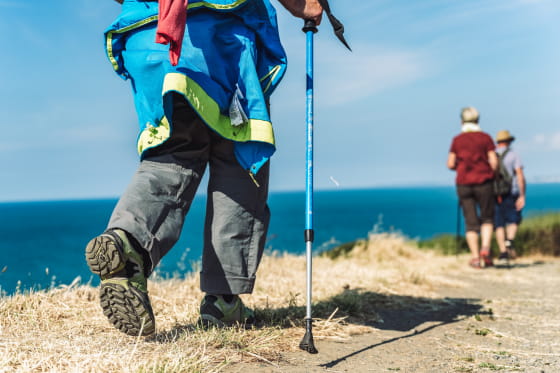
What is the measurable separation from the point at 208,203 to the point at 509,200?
742cm

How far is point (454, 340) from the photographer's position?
128 inches

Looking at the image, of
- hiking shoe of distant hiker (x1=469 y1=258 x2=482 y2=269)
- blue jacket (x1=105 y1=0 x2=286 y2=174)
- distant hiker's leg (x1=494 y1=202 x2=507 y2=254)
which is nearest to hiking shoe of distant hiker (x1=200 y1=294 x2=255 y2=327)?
blue jacket (x1=105 y1=0 x2=286 y2=174)

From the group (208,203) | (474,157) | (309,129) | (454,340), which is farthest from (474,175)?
(208,203)

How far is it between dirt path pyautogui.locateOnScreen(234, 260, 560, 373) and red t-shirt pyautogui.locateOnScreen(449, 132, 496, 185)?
251 cm

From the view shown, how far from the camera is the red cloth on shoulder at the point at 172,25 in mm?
2203

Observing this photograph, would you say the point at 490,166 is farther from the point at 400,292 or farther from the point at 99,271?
the point at 99,271

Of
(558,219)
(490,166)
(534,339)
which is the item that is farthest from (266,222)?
(558,219)

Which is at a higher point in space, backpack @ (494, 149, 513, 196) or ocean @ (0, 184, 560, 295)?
backpack @ (494, 149, 513, 196)

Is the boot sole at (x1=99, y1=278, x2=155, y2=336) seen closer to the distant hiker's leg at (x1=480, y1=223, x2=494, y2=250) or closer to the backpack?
the distant hiker's leg at (x1=480, y1=223, x2=494, y2=250)

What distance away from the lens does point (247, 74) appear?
251 centimetres

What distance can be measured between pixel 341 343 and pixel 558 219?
29.8ft

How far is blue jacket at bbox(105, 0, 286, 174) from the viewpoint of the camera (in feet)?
7.70

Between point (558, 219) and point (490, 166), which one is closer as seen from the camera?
point (490, 166)

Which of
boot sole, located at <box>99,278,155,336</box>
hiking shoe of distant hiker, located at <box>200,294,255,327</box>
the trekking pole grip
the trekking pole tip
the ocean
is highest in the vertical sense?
the trekking pole grip
